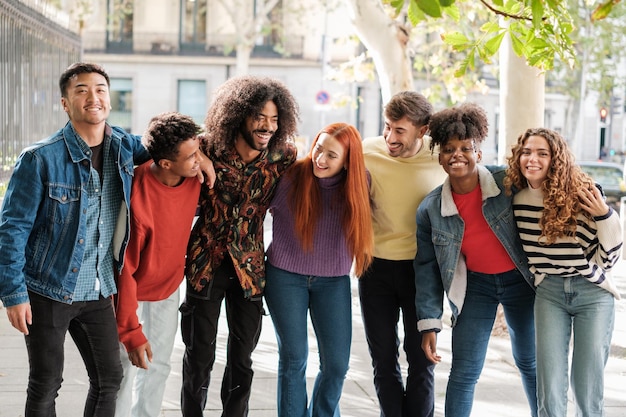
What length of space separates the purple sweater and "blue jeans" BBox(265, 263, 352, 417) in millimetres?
51

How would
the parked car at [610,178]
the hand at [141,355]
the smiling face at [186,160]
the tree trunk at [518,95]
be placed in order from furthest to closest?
the parked car at [610,178] → the tree trunk at [518,95] → the smiling face at [186,160] → the hand at [141,355]

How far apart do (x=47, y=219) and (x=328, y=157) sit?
1.42 m

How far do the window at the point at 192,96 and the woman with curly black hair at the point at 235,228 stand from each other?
34124mm

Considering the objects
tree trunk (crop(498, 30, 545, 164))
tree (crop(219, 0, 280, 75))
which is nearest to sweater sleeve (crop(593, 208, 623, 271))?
tree trunk (crop(498, 30, 545, 164))

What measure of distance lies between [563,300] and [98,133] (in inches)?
93.2

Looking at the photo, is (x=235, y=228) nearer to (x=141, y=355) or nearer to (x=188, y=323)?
(x=188, y=323)

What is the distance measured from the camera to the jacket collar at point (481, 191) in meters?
4.65

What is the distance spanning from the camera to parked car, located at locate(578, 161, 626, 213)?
19094mm

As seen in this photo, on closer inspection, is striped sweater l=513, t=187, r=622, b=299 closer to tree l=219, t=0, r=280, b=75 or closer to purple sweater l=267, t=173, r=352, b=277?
purple sweater l=267, t=173, r=352, b=277

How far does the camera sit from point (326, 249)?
15.8 feet

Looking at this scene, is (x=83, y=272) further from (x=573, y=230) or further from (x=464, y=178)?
(x=573, y=230)

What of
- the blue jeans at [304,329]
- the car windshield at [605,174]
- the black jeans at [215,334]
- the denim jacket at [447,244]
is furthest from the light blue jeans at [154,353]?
the car windshield at [605,174]

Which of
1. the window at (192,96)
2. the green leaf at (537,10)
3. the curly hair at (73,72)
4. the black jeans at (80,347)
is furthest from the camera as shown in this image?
the window at (192,96)

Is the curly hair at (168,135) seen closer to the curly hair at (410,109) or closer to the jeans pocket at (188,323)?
the jeans pocket at (188,323)
